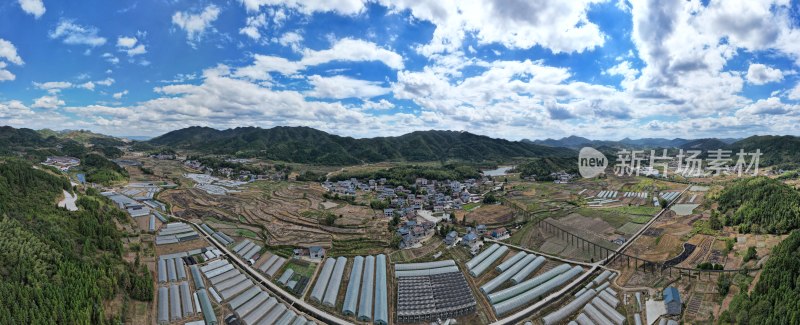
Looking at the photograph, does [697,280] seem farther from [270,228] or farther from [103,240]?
[103,240]

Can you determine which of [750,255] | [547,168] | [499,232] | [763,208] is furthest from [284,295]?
[547,168]

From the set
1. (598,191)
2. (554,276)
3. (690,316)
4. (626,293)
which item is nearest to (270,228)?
(554,276)

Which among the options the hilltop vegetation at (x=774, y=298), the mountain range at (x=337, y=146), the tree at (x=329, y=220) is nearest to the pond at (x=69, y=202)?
the tree at (x=329, y=220)

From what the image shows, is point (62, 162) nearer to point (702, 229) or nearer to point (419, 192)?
point (419, 192)

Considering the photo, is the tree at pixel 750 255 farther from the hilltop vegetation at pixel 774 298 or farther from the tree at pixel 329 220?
the tree at pixel 329 220

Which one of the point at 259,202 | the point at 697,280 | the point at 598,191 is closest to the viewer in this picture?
the point at 697,280
